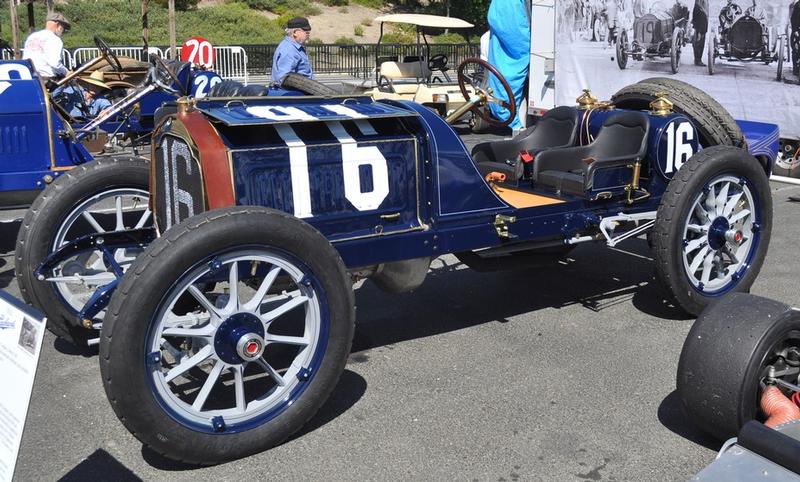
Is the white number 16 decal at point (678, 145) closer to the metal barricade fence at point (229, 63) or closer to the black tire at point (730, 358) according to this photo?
the black tire at point (730, 358)

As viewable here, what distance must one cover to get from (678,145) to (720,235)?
645mm

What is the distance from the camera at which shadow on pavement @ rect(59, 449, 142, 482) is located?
3.57 m

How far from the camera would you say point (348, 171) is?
→ 14.0ft

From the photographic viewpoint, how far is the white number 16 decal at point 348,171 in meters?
4.13

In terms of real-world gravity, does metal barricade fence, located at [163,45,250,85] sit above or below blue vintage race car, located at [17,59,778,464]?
above

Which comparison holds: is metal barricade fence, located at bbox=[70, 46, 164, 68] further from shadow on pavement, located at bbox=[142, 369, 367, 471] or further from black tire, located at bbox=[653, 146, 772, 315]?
shadow on pavement, located at bbox=[142, 369, 367, 471]

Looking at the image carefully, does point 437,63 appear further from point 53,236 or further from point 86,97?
point 53,236

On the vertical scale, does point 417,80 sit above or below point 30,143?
above

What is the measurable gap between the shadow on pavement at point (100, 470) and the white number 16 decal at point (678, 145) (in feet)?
12.4

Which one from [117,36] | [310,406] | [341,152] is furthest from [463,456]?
[117,36]

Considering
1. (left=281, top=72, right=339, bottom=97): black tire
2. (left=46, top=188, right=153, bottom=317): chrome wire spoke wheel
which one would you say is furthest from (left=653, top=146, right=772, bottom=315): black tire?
(left=46, top=188, right=153, bottom=317): chrome wire spoke wheel

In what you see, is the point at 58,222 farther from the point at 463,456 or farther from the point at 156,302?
the point at 463,456

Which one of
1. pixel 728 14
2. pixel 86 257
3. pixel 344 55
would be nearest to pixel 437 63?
pixel 728 14

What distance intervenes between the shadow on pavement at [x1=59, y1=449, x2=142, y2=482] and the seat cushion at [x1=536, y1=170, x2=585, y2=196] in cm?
308
